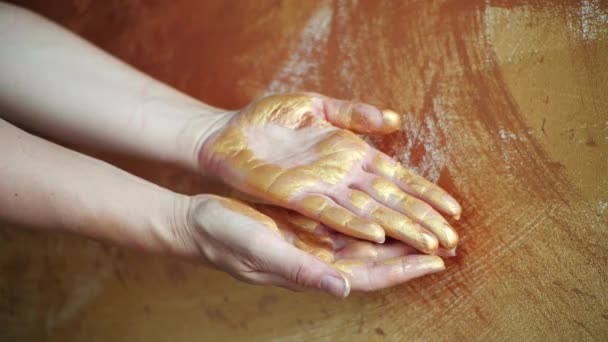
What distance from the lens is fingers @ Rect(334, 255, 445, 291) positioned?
0.79 m

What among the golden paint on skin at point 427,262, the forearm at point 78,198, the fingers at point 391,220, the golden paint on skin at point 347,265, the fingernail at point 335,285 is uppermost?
the fingers at point 391,220

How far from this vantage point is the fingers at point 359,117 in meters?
0.91

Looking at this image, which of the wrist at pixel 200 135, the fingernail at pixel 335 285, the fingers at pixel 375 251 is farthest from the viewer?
the wrist at pixel 200 135

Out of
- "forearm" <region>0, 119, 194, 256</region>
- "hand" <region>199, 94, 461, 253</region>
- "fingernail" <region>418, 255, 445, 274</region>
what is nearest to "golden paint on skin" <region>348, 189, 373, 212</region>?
"hand" <region>199, 94, 461, 253</region>

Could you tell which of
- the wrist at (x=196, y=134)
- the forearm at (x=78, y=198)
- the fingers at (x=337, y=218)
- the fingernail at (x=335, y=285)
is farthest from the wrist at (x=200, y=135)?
the fingernail at (x=335, y=285)

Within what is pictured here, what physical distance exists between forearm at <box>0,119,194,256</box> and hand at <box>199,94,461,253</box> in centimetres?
13

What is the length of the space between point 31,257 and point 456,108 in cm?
82

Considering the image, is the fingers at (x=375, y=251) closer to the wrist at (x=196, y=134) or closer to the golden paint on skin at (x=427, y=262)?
the golden paint on skin at (x=427, y=262)

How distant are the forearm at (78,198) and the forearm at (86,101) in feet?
0.55

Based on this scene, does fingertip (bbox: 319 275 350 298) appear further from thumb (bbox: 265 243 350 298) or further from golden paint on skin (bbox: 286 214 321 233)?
golden paint on skin (bbox: 286 214 321 233)

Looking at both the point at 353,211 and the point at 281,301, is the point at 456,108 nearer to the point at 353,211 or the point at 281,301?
the point at 353,211

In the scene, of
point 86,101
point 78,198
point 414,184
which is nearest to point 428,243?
point 414,184

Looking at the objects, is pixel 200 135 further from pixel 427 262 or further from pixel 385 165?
pixel 427 262

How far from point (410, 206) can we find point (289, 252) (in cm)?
18
